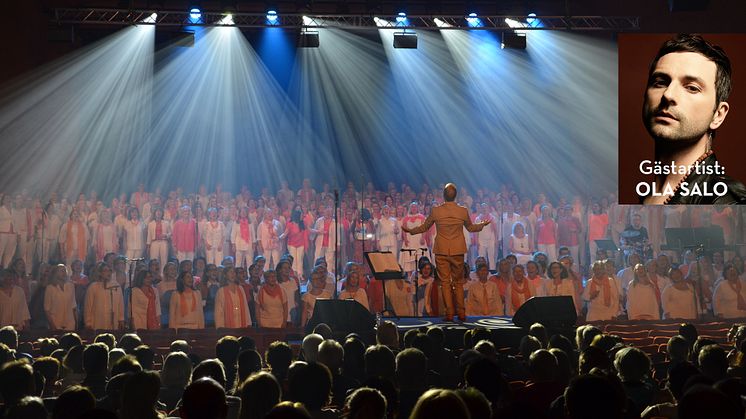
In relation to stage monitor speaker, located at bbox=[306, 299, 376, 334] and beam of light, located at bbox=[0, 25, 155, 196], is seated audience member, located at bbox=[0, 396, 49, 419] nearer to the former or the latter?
stage monitor speaker, located at bbox=[306, 299, 376, 334]

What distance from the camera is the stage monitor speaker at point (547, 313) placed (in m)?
10.6

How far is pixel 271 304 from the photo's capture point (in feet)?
46.0

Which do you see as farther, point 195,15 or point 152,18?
point 152,18

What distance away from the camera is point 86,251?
17625mm

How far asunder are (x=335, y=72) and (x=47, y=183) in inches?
294

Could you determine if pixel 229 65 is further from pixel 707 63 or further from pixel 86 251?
pixel 707 63

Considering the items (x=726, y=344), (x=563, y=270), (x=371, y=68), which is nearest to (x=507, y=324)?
(x=726, y=344)

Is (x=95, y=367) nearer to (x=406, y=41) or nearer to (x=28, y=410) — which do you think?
(x=28, y=410)

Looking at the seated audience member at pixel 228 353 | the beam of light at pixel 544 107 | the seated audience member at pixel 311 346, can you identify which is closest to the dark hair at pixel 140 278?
the seated audience member at pixel 228 353

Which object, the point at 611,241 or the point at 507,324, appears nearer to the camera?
the point at 507,324

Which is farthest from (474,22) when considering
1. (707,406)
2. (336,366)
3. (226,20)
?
(707,406)

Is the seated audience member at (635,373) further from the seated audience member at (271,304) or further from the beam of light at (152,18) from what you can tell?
the beam of light at (152,18)

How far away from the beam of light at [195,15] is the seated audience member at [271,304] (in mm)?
6321

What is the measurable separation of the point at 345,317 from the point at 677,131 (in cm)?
505
